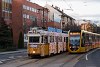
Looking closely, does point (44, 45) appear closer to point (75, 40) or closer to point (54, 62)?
point (54, 62)

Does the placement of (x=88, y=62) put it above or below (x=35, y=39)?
below

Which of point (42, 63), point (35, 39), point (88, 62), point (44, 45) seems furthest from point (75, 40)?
point (42, 63)

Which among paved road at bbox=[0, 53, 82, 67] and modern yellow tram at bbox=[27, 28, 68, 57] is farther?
modern yellow tram at bbox=[27, 28, 68, 57]

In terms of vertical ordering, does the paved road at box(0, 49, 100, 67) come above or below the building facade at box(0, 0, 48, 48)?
below

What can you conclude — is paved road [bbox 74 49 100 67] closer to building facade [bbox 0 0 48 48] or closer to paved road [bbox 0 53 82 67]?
paved road [bbox 0 53 82 67]

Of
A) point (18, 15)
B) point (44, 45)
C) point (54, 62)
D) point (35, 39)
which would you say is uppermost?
point (18, 15)

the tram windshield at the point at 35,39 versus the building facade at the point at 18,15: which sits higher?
the building facade at the point at 18,15

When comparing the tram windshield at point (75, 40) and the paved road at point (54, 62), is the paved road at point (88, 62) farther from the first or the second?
the tram windshield at point (75, 40)

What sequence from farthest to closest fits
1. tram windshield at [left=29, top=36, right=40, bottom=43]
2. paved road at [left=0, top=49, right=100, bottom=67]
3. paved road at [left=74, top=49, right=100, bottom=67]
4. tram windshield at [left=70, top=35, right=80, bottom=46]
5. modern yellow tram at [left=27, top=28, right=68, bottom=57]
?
tram windshield at [left=70, top=35, right=80, bottom=46], tram windshield at [left=29, top=36, right=40, bottom=43], modern yellow tram at [left=27, top=28, right=68, bottom=57], paved road at [left=0, top=49, right=100, bottom=67], paved road at [left=74, top=49, right=100, bottom=67]

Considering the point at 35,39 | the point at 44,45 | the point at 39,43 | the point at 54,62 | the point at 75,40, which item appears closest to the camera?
the point at 54,62

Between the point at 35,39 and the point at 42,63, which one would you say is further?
the point at 35,39

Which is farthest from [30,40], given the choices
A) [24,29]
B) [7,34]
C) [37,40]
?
[24,29]

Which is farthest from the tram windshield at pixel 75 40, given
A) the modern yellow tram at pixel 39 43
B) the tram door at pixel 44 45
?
the tram door at pixel 44 45

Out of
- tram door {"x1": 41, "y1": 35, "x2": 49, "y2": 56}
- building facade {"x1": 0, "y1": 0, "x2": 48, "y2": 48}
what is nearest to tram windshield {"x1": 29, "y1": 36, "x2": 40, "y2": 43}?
tram door {"x1": 41, "y1": 35, "x2": 49, "y2": 56}
